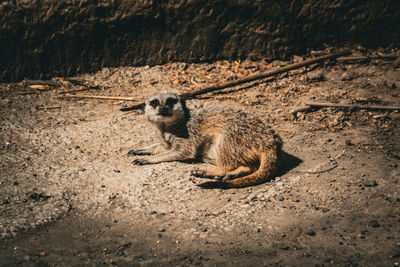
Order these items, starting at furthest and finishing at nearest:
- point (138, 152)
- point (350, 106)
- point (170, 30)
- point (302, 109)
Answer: point (170, 30), point (302, 109), point (350, 106), point (138, 152)

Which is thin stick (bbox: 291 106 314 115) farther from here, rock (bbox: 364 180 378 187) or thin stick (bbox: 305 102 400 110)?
rock (bbox: 364 180 378 187)

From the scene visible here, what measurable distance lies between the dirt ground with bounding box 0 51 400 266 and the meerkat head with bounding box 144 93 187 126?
0.48 meters

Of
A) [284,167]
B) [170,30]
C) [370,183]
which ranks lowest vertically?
[284,167]

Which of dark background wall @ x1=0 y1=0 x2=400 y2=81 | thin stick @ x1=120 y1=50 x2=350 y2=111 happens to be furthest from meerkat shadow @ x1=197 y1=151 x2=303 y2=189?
dark background wall @ x1=0 y1=0 x2=400 y2=81


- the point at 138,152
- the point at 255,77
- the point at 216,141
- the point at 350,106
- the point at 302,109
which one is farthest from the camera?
the point at 255,77

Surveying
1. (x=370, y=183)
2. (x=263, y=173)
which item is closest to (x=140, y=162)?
(x=263, y=173)

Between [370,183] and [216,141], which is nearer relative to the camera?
[370,183]

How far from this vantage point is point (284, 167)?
3348mm

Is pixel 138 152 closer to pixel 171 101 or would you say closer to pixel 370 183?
pixel 171 101

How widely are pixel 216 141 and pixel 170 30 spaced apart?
8.85 ft

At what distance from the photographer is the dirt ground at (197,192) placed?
230cm

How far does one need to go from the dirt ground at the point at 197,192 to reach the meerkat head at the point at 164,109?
1.56ft

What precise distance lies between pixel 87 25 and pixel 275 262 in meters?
4.48

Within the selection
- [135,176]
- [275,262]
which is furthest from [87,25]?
[275,262]
